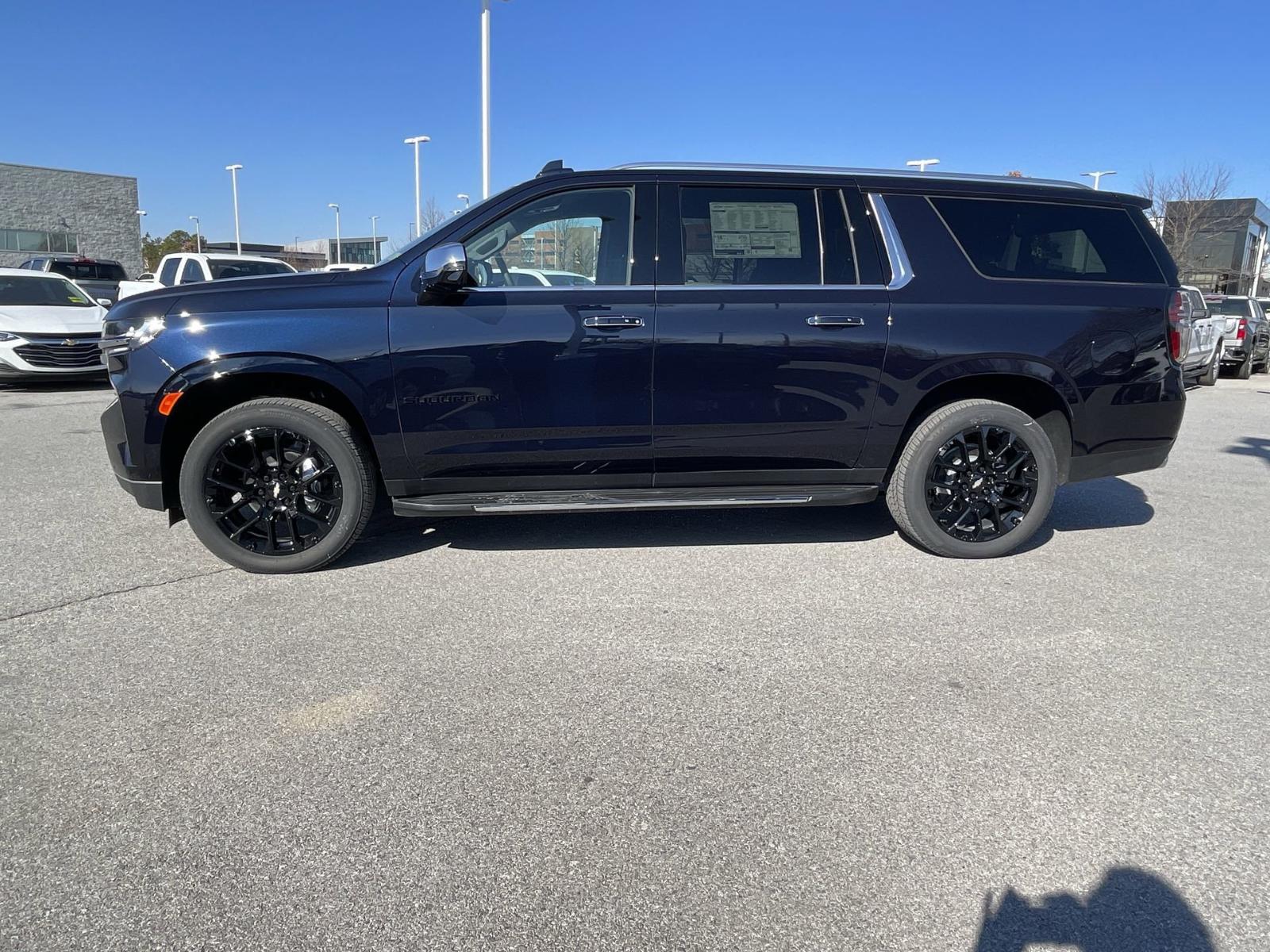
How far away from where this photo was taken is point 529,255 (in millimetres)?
4402

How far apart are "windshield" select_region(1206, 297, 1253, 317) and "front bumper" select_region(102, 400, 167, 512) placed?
19977 millimetres

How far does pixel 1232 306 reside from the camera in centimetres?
1852

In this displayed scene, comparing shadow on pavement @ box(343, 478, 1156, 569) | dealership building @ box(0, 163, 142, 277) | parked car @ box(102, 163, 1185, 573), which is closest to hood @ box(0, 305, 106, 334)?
shadow on pavement @ box(343, 478, 1156, 569)

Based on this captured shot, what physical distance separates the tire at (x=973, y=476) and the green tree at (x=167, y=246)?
76.1 metres

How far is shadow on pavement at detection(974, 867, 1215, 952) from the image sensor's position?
1.99 metres

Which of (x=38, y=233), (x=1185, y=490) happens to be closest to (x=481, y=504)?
(x=1185, y=490)

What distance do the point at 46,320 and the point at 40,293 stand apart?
58.6 inches

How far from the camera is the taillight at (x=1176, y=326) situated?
15.5 feet

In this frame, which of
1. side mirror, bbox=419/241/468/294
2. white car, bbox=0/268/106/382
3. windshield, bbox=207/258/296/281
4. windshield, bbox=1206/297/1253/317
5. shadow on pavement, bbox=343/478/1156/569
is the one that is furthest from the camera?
windshield, bbox=1206/297/1253/317

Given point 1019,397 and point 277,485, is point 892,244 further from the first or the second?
point 277,485

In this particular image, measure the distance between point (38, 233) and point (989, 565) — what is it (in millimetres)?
53912

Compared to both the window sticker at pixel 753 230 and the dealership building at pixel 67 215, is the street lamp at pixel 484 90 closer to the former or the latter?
the window sticker at pixel 753 230

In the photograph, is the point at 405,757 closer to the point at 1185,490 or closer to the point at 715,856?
the point at 715,856

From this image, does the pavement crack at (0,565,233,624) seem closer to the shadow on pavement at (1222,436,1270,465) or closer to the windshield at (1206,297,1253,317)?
the shadow on pavement at (1222,436,1270,465)
